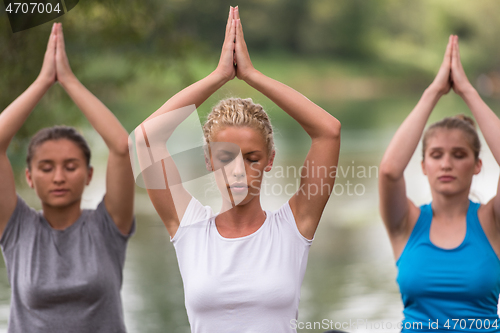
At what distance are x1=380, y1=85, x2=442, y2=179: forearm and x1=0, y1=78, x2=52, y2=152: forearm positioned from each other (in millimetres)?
1124

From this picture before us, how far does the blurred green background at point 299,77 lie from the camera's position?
147 inches

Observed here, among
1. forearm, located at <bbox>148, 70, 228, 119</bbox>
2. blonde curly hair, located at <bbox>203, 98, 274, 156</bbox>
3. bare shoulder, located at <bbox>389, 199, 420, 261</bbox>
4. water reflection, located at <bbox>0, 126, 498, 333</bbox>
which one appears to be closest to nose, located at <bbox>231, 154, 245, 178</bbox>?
blonde curly hair, located at <bbox>203, 98, 274, 156</bbox>

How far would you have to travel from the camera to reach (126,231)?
1824 millimetres

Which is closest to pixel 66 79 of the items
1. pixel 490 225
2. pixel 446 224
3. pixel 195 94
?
pixel 195 94

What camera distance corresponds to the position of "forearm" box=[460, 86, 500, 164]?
5.47 feet

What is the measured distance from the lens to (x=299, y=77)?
397 inches

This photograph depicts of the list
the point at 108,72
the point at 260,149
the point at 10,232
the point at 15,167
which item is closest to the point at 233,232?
the point at 260,149

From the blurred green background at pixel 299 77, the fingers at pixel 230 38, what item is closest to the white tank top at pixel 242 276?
the blurred green background at pixel 299 77

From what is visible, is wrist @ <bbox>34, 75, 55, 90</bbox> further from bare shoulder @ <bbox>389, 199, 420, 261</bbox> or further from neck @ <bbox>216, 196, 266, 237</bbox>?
bare shoulder @ <bbox>389, 199, 420, 261</bbox>

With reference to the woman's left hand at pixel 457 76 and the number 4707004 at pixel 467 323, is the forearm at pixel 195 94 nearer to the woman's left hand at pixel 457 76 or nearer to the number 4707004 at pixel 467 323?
the woman's left hand at pixel 457 76

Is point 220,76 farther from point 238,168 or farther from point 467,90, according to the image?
point 467,90

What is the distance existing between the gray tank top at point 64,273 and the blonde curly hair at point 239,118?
528 mm

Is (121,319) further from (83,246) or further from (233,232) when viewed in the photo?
(233,232)

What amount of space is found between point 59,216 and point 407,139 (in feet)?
3.76
